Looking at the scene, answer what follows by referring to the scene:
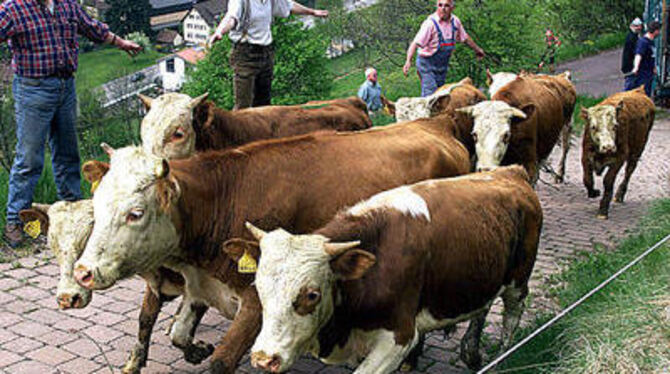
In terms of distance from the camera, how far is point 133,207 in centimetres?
442

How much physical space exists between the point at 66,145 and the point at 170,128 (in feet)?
9.22

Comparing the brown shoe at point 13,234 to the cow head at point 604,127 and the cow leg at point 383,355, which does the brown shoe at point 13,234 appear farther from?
the cow head at point 604,127

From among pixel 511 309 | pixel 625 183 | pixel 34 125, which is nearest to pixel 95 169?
pixel 511 309

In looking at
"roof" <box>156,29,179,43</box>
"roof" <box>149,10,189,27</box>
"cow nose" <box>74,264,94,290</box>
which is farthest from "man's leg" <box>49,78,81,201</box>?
"roof" <box>149,10,189,27</box>

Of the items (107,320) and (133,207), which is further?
(107,320)

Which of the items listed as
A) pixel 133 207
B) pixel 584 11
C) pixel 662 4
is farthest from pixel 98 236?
pixel 584 11

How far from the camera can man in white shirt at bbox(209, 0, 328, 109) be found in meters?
8.18

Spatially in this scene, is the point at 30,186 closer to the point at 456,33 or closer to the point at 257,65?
the point at 257,65

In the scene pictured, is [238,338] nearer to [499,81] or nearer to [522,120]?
[522,120]

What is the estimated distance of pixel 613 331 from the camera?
194 inches

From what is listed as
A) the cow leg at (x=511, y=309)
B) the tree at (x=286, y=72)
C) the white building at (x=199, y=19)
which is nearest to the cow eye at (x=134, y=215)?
the cow leg at (x=511, y=309)

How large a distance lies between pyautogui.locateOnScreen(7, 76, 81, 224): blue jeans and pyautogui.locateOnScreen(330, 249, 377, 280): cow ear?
4.96 m

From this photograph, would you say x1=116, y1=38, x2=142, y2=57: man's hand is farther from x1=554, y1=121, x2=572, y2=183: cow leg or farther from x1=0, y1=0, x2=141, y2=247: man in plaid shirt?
x1=554, y1=121, x2=572, y2=183: cow leg

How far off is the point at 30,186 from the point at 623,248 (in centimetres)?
646
